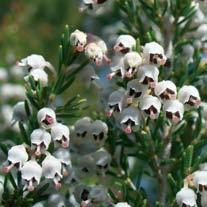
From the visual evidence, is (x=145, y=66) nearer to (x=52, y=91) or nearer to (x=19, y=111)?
(x=52, y=91)

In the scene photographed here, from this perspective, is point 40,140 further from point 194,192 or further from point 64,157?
point 194,192

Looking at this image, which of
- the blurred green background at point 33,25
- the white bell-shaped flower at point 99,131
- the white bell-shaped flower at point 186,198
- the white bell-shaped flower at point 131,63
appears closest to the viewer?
the white bell-shaped flower at point 186,198

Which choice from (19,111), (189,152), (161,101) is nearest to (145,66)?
(161,101)

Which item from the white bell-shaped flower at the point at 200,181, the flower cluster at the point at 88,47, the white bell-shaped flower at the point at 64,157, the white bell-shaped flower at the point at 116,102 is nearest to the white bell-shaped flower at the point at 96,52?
the flower cluster at the point at 88,47

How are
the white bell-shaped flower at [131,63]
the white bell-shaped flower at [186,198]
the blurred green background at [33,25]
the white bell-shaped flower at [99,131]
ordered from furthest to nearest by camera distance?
1. the blurred green background at [33,25]
2. the white bell-shaped flower at [99,131]
3. the white bell-shaped flower at [131,63]
4. the white bell-shaped flower at [186,198]

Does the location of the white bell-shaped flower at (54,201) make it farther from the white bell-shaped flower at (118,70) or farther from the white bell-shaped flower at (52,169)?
the white bell-shaped flower at (118,70)
